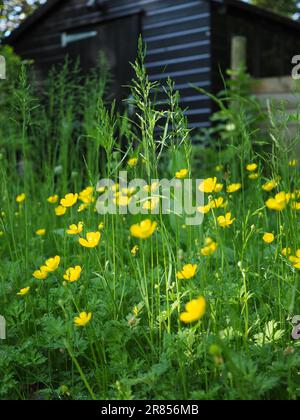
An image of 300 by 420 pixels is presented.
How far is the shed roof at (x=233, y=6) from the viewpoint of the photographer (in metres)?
6.01

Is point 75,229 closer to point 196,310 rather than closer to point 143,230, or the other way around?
point 143,230

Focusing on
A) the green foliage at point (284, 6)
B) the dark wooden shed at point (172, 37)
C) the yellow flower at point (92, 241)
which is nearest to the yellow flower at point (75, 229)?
the yellow flower at point (92, 241)

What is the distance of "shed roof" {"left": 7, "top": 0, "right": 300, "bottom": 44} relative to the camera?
601cm

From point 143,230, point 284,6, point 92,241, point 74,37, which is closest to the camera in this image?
point 143,230

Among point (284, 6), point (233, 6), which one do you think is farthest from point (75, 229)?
point (284, 6)

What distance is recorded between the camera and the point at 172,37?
6555mm

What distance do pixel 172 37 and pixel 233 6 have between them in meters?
0.87

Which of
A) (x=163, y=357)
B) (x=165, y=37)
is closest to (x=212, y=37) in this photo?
(x=165, y=37)

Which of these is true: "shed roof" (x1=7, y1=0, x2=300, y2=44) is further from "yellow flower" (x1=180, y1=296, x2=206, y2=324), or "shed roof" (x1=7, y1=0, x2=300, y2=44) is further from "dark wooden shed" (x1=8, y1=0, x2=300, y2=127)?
"yellow flower" (x1=180, y1=296, x2=206, y2=324)

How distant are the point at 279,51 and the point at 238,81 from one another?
3.29m

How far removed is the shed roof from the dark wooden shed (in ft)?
0.04

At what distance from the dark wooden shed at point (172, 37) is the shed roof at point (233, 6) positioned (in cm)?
1

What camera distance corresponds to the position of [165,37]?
21.8ft

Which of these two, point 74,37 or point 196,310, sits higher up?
point 74,37
